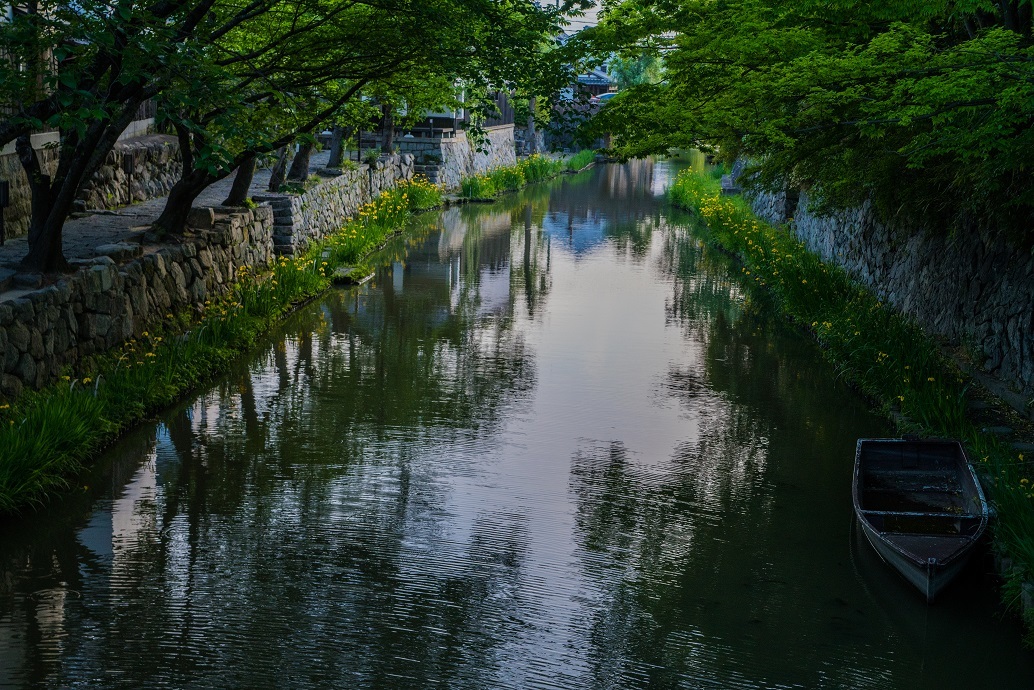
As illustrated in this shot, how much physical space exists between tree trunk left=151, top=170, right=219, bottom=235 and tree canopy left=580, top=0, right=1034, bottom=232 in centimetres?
638

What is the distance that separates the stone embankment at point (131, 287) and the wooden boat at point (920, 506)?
27.7 feet

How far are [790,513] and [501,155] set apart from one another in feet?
152

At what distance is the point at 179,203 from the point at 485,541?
31.0ft

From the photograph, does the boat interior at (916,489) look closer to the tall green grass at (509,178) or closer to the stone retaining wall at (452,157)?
the stone retaining wall at (452,157)

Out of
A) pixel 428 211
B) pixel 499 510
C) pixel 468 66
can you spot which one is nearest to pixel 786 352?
pixel 468 66

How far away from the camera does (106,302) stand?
13250 millimetres

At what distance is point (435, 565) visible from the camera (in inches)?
366

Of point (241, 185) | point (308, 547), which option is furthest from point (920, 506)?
point (241, 185)

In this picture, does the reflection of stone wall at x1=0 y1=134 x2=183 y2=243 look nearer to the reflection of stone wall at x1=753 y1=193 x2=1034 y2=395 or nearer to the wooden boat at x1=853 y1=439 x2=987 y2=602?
the wooden boat at x1=853 y1=439 x2=987 y2=602

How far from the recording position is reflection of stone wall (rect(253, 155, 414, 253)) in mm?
22797

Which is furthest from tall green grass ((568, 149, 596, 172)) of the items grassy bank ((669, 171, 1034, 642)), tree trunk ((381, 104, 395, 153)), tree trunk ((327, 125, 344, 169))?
grassy bank ((669, 171, 1034, 642))

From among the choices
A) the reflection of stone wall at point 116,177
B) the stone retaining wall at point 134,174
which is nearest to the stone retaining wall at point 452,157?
the stone retaining wall at point 134,174

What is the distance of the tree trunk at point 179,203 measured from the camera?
16.7 meters

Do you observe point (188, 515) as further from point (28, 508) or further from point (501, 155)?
point (501, 155)
